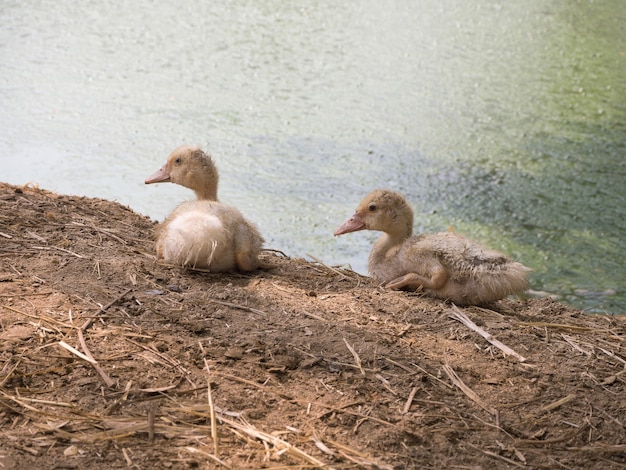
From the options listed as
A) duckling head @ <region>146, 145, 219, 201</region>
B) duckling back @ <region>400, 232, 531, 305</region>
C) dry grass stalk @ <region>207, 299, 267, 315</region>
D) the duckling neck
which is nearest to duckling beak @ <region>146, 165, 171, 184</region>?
duckling head @ <region>146, 145, 219, 201</region>

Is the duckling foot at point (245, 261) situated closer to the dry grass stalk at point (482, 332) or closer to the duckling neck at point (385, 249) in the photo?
the duckling neck at point (385, 249)

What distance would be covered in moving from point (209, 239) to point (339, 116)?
13.1 feet

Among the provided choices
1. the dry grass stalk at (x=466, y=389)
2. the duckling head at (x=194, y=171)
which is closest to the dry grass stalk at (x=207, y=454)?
the dry grass stalk at (x=466, y=389)

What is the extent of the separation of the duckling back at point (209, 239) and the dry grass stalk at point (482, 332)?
1133 mm

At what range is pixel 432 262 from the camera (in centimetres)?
432

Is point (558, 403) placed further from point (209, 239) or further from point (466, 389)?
point (209, 239)

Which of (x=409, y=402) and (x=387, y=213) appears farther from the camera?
(x=387, y=213)

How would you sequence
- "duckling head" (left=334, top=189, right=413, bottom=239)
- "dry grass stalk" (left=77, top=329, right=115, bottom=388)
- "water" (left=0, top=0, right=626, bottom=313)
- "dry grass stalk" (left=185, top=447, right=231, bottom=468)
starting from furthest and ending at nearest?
1. "water" (left=0, top=0, right=626, bottom=313)
2. "duckling head" (left=334, top=189, right=413, bottom=239)
3. "dry grass stalk" (left=77, top=329, right=115, bottom=388)
4. "dry grass stalk" (left=185, top=447, right=231, bottom=468)

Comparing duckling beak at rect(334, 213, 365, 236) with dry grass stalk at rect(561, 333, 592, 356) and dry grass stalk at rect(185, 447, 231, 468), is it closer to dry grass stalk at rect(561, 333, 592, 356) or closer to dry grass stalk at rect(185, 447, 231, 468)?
dry grass stalk at rect(561, 333, 592, 356)

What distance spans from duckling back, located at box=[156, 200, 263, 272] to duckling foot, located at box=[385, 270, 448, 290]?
76 centimetres

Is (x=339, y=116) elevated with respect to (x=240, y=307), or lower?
elevated

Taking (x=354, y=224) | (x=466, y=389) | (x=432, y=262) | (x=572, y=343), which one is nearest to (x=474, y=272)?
(x=432, y=262)

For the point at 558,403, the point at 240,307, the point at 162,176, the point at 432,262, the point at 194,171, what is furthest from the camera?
the point at 162,176

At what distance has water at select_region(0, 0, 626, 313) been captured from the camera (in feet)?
21.3
